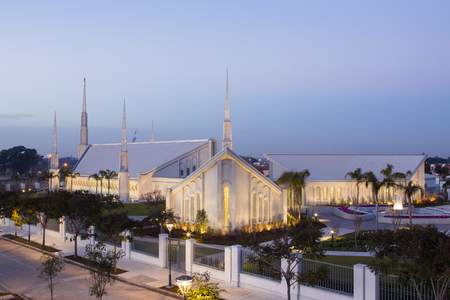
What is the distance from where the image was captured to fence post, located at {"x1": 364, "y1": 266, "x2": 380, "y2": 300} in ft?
43.9

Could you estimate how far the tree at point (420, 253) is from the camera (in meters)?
9.56

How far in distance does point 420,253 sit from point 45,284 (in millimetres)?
17217

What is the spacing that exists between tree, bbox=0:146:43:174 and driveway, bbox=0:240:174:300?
11989 cm

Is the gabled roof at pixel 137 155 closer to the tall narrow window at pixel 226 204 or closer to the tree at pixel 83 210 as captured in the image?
the tall narrow window at pixel 226 204

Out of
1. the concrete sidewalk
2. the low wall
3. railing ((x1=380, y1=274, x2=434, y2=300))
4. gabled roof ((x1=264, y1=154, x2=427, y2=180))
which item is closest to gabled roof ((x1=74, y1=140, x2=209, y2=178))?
gabled roof ((x1=264, y1=154, x2=427, y2=180))

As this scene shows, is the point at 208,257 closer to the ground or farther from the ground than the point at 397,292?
closer to the ground

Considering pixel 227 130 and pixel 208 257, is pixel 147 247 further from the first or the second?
pixel 227 130

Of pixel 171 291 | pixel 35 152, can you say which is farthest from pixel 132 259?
pixel 35 152

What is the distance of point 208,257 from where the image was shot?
20.4 meters

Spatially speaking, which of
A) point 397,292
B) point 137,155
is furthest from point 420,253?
point 137,155

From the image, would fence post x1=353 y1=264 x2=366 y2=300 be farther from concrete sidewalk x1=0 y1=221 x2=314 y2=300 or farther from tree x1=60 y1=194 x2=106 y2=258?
tree x1=60 y1=194 x2=106 y2=258

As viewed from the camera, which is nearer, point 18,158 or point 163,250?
point 163,250

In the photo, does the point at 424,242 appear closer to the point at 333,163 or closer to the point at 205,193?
the point at 205,193

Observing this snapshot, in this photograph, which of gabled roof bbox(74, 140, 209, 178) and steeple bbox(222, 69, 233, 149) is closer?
steeple bbox(222, 69, 233, 149)
